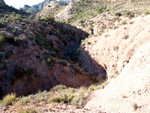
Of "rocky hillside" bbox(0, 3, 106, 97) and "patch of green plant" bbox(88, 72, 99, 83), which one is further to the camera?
"patch of green plant" bbox(88, 72, 99, 83)

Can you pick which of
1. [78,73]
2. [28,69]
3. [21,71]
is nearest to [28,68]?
[28,69]

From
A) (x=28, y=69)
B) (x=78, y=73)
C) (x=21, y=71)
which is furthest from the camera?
(x=78, y=73)

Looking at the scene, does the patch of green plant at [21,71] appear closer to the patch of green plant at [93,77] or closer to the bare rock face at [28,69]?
the bare rock face at [28,69]

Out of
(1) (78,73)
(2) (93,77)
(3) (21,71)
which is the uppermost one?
(3) (21,71)

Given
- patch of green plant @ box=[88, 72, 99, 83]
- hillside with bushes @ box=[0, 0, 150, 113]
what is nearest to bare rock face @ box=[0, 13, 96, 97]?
hillside with bushes @ box=[0, 0, 150, 113]

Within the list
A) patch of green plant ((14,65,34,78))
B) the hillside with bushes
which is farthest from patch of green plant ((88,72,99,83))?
patch of green plant ((14,65,34,78))

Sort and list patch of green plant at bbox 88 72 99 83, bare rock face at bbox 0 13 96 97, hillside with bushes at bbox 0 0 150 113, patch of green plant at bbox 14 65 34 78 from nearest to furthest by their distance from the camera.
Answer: hillside with bushes at bbox 0 0 150 113, bare rock face at bbox 0 13 96 97, patch of green plant at bbox 14 65 34 78, patch of green plant at bbox 88 72 99 83

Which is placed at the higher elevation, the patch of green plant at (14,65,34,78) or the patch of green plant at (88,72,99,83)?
the patch of green plant at (14,65,34,78)

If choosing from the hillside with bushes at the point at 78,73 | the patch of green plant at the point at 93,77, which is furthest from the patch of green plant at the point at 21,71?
the patch of green plant at the point at 93,77

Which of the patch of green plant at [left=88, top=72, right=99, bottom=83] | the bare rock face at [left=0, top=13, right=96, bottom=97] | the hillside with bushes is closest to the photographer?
the hillside with bushes

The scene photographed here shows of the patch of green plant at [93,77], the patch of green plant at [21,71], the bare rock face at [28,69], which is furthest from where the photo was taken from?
the patch of green plant at [93,77]

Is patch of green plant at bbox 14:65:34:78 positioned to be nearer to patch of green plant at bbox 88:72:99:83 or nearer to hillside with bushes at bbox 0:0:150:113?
hillside with bushes at bbox 0:0:150:113

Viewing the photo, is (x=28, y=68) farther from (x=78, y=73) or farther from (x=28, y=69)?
(x=78, y=73)

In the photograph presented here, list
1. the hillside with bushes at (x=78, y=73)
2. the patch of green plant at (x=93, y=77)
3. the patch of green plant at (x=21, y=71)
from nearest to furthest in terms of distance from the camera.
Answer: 1. the hillside with bushes at (x=78, y=73)
2. the patch of green plant at (x=21, y=71)
3. the patch of green plant at (x=93, y=77)
